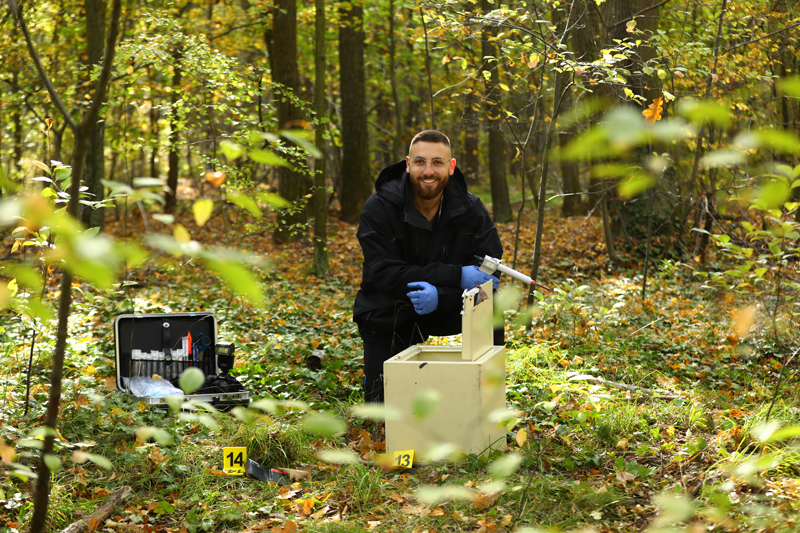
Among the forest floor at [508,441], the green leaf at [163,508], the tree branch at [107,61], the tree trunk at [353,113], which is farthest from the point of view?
the tree trunk at [353,113]

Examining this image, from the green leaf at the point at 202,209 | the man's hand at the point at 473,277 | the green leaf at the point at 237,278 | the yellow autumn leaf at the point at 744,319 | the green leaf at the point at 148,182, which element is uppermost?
the green leaf at the point at 148,182

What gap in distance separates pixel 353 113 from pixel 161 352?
863cm

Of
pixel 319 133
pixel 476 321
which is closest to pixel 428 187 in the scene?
pixel 476 321

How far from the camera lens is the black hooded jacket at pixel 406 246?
12.6 ft

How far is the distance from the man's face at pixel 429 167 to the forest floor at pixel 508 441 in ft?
4.59

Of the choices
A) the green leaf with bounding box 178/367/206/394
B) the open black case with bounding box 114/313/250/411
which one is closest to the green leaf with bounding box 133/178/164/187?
the green leaf with bounding box 178/367/206/394

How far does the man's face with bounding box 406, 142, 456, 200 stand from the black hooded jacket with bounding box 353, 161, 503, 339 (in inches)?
3.7

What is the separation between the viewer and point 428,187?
390 centimetres

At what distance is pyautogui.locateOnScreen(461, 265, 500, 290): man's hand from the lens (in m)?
3.68

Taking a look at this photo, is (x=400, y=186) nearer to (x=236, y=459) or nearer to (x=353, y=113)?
(x=236, y=459)

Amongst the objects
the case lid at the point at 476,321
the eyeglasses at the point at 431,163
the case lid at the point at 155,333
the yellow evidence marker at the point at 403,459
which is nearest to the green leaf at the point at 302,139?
the case lid at the point at 476,321

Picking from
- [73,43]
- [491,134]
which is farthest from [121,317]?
[73,43]

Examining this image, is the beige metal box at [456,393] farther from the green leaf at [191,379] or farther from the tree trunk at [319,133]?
the tree trunk at [319,133]

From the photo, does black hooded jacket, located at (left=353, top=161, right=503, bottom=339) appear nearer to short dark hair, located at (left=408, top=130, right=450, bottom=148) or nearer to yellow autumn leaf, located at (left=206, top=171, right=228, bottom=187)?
short dark hair, located at (left=408, top=130, right=450, bottom=148)
